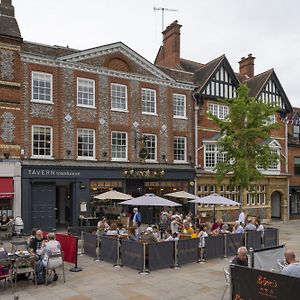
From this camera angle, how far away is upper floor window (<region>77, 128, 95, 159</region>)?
78.9ft

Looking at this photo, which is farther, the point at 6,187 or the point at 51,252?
the point at 6,187

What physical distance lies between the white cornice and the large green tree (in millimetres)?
5324

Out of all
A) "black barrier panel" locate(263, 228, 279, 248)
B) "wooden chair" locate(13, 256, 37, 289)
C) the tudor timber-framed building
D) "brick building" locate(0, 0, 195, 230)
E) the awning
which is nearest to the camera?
"wooden chair" locate(13, 256, 37, 289)

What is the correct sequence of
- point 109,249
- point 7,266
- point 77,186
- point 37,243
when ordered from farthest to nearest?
point 77,186 < point 109,249 < point 37,243 < point 7,266

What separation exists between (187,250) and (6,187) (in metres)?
11.5

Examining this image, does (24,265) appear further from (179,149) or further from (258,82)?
(258,82)

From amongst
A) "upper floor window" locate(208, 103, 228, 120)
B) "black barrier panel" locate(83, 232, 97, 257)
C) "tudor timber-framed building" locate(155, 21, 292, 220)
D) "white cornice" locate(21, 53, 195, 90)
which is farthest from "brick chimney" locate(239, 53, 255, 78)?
"black barrier panel" locate(83, 232, 97, 257)

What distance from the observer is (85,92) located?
961 inches

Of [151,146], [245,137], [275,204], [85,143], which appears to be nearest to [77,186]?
[85,143]

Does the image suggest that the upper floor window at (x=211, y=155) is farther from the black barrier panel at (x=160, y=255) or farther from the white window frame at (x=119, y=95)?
the black barrier panel at (x=160, y=255)

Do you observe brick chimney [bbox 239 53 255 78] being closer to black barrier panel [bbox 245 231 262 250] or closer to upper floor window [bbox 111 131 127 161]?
upper floor window [bbox 111 131 127 161]

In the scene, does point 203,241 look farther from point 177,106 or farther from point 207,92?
point 207,92

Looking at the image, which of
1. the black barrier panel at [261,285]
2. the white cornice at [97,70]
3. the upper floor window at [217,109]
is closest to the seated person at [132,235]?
the black barrier panel at [261,285]

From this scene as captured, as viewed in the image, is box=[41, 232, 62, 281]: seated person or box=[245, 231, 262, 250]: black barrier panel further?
box=[245, 231, 262, 250]: black barrier panel
